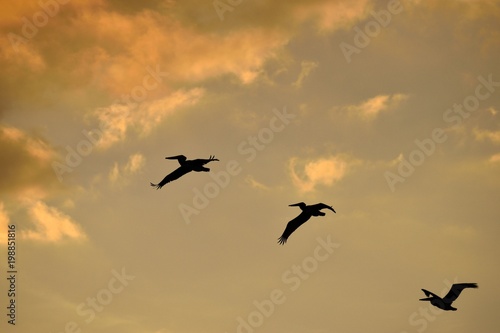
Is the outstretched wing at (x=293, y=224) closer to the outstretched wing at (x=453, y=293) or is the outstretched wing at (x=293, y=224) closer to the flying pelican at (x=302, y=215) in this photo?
the flying pelican at (x=302, y=215)

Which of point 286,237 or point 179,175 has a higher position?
point 179,175

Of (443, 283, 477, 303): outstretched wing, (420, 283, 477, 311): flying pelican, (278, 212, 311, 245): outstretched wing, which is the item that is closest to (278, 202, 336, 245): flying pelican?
(278, 212, 311, 245): outstretched wing

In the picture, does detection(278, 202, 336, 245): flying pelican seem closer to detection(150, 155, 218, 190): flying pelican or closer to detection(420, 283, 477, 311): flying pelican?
detection(150, 155, 218, 190): flying pelican

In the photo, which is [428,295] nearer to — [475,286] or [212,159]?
[475,286]

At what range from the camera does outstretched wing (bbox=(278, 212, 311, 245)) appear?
122 feet

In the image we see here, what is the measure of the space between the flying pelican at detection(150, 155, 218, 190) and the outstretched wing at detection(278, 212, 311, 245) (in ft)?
15.8

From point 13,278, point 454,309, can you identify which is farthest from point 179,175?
point 454,309

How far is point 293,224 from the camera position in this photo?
124 ft

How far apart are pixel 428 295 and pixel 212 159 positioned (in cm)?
1339

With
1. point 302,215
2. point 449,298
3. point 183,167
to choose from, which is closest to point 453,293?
point 449,298

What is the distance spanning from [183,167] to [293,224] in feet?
19.8

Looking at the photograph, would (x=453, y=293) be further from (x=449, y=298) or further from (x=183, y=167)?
(x=183, y=167)

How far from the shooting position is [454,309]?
39594mm

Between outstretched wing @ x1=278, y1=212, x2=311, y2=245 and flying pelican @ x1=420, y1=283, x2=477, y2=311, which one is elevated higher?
outstretched wing @ x1=278, y1=212, x2=311, y2=245
